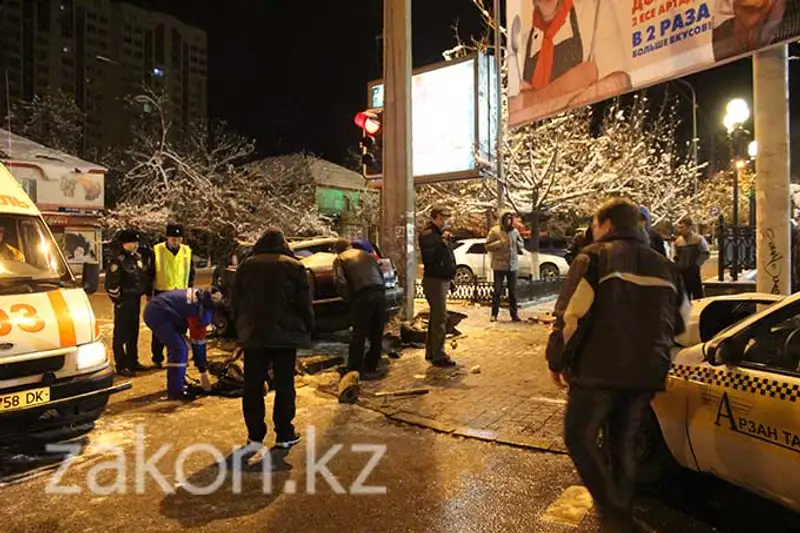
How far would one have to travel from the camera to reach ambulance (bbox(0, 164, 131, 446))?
455 centimetres

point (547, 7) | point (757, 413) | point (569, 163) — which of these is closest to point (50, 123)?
point (569, 163)

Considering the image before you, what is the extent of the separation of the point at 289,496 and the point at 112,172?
126ft

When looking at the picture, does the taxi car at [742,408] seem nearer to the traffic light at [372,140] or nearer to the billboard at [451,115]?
the traffic light at [372,140]

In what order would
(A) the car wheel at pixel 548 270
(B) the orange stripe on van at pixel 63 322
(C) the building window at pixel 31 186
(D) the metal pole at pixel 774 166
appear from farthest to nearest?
(C) the building window at pixel 31 186
(A) the car wheel at pixel 548 270
(D) the metal pole at pixel 774 166
(B) the orange stripe on van at pixel 63 322

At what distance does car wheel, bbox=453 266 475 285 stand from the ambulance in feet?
35.9

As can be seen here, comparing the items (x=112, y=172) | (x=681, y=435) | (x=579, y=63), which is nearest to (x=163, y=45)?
(x=112, y=172)

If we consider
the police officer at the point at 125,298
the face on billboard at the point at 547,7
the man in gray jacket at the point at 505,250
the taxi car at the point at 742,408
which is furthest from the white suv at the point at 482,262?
the taxi car at the point at 742,408

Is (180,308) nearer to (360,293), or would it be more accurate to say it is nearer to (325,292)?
(360,293)

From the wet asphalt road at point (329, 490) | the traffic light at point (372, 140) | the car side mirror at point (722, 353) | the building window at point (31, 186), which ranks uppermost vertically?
the building window at point (31, 186)

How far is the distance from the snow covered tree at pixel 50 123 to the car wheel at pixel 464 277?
31391mm

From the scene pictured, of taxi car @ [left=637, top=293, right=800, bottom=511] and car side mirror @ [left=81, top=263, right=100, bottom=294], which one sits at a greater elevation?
car side mirror @ [left=81, top=263, right=100, bottom=294]

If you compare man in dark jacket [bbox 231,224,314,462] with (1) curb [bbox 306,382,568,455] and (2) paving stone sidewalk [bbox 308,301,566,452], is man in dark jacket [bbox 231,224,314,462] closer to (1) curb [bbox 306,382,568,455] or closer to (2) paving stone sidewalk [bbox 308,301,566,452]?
(1) curb [bbox 306,382,568,455]

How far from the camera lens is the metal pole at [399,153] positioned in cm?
1036

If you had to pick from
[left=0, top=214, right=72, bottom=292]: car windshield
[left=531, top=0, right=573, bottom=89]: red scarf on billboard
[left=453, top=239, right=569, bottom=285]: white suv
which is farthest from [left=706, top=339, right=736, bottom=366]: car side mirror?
[left=453, top=239, right=569, bottom=285]: white suv
